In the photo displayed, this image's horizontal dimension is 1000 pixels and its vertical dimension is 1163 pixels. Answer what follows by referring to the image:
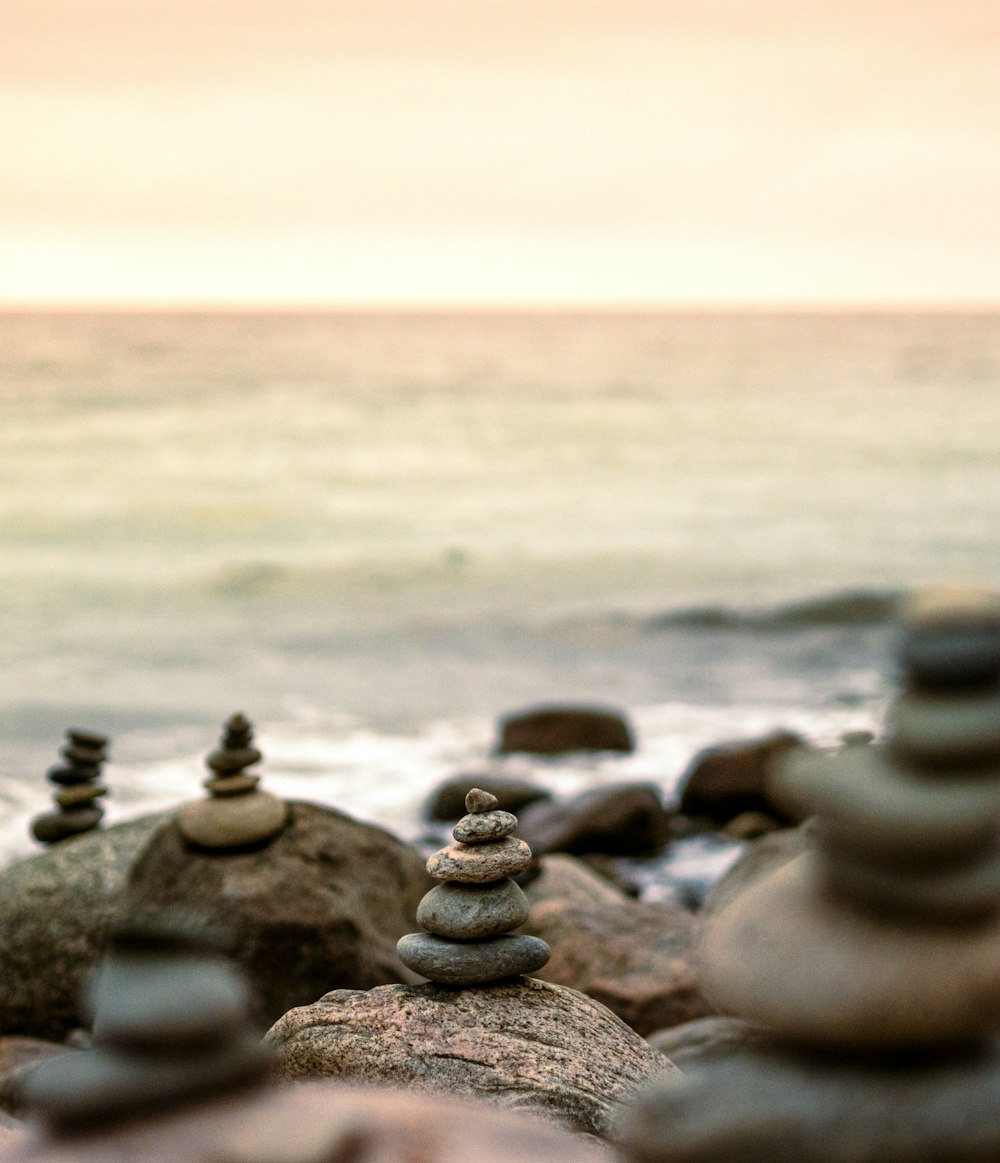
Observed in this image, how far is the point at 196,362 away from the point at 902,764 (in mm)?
79757

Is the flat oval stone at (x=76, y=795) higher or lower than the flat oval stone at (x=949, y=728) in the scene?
higher

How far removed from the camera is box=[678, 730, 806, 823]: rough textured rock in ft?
39.9

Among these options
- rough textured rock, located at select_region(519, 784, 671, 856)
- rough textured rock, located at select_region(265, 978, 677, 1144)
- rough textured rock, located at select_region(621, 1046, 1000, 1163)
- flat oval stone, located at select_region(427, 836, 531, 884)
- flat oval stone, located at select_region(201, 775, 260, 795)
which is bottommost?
rough textured rock, located at select_region(621, 1046, 1000, 1163)

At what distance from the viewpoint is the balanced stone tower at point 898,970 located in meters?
1.77

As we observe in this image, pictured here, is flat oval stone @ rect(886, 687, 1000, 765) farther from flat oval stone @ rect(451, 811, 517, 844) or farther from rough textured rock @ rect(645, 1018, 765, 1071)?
rough textured rock @ rect(645, 1018, 765, 1071)

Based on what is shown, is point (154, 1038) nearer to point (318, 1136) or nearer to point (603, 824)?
point (318, 1136)

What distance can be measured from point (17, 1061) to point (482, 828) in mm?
2949

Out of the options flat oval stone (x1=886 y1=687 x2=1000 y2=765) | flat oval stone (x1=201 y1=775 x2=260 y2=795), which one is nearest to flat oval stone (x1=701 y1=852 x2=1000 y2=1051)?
flat oval stone (x1=886 y1=687 x2=1000 y2=765)

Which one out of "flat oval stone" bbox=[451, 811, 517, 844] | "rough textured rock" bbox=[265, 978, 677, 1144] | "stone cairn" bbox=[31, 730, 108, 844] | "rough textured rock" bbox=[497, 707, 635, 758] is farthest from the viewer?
"rough textured rock" bbox=[497, 707, 635, 758]

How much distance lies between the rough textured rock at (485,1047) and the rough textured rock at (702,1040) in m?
1.51

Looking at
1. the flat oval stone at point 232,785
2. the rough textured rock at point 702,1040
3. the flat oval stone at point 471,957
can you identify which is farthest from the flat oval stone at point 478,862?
the flat oval stone at point 232,785

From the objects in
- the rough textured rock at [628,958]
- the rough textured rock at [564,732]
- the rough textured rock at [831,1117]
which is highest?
the rough textured rock at [564,732]

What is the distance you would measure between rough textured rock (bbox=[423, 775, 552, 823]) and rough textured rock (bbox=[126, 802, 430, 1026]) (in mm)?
4918

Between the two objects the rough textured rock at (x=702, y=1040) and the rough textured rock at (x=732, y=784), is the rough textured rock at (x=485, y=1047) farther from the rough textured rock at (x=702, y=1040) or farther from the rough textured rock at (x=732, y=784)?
the rough textured rock at (x=732, y=784)
